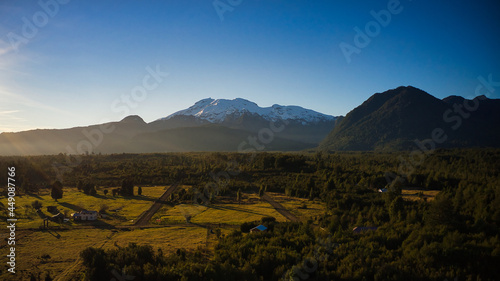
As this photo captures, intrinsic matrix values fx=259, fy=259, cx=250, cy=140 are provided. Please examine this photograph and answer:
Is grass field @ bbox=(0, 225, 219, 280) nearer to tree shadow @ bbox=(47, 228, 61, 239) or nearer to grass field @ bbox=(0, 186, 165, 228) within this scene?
tree shadow @ bbox=(47, 228, 61, 239)

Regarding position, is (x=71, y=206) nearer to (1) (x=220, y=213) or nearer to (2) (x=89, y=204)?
(2) (x=89, y=204)

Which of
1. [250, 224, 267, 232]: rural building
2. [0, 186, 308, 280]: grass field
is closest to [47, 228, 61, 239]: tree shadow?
[0, 186, 308, 280]: grass field

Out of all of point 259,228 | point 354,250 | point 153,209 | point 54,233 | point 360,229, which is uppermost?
point 354,250

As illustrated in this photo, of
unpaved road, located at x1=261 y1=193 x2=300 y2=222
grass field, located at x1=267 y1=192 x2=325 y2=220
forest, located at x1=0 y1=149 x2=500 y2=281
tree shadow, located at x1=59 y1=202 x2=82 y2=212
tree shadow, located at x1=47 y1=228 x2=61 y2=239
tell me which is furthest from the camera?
tree shadow, located at x1=59 y1=202 x2=82 y2=212

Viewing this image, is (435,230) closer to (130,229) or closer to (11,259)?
(130,229)

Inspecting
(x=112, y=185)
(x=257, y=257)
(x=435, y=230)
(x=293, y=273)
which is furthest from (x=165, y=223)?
(x=112, y=185)

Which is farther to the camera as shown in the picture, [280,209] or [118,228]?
[280,209]

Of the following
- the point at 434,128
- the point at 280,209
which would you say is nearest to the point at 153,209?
the point at 280,209

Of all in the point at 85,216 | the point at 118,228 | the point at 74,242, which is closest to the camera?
the point at 74,242

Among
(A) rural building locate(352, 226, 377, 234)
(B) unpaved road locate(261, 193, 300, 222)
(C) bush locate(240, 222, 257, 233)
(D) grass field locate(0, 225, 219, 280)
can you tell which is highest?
(A) rural building locate(352, 226, 377, 234)

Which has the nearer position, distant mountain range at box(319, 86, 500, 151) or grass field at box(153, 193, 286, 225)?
grass field at box(153, 193, 286, 225)
